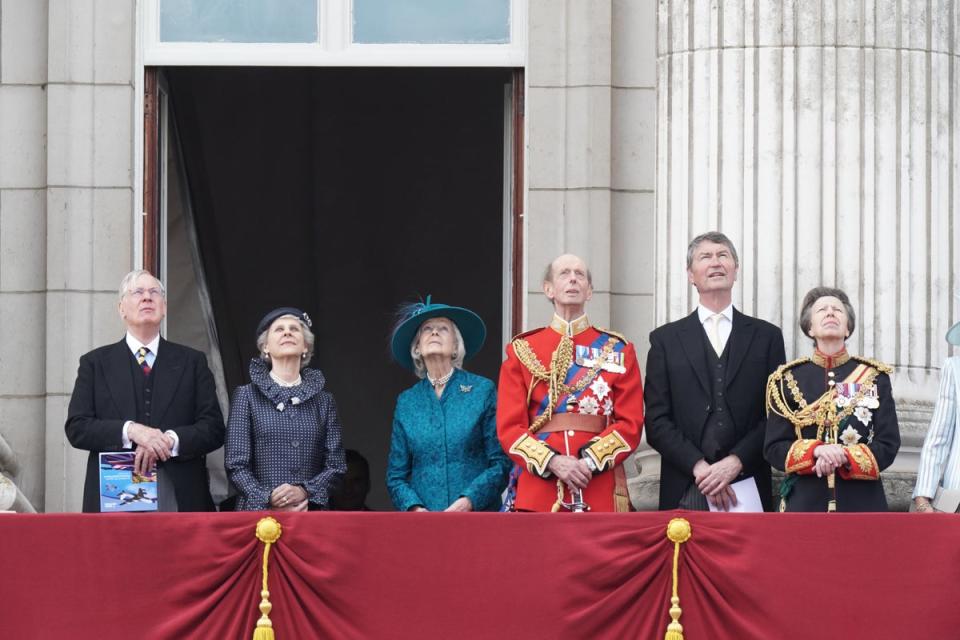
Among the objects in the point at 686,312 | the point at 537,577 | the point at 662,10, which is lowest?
the point at 537,577

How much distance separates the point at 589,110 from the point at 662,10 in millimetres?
707

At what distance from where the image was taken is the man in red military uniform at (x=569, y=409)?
9508mm

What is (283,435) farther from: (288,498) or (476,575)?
(476,575)

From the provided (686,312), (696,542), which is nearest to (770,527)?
(696,542)

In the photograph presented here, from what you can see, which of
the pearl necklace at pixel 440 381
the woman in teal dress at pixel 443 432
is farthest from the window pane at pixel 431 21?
the pearl necklace at pixel 440 381

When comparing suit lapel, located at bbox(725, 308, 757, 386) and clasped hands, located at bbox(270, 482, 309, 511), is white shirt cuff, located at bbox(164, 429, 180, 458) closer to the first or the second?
clasped hands, located at bbox(270, 482, 309, 511)

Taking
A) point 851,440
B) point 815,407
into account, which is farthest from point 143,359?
point 851,440

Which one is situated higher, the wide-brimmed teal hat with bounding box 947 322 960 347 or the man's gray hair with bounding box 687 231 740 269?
the man's gray hair with bounding box 687 231 740 269

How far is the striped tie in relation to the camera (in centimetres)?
1003

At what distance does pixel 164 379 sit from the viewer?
9.98 m

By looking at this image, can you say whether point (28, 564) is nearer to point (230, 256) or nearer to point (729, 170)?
point (729, 170)

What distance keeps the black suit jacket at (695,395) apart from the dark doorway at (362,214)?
6.77 m

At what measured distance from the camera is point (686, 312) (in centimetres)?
1116

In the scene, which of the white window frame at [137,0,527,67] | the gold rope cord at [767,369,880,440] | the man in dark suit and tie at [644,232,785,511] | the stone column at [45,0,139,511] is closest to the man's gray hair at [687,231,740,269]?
the man in dark suit and tie at [644,232,785,511]
